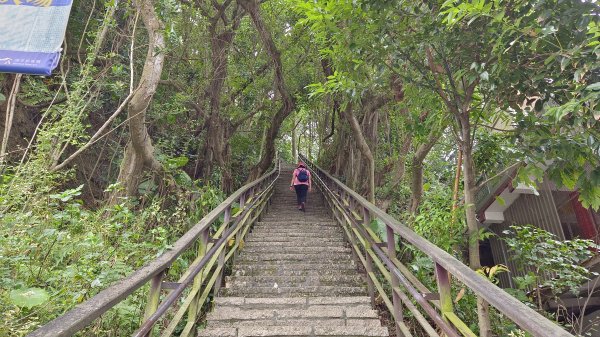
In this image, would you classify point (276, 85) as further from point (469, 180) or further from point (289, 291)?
point (469, 180)

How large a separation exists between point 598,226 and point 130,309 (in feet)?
21.9

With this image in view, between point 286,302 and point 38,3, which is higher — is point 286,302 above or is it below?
below

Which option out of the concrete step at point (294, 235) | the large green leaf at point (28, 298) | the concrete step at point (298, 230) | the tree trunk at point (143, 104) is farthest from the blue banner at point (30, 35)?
the concrete step at point (298, 230)

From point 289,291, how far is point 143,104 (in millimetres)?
2696

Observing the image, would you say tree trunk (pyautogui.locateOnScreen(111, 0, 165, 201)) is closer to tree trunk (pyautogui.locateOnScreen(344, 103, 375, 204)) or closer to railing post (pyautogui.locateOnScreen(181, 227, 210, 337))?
railing post (pyautogui.locateOnScreen(181, 227, 210, 337))

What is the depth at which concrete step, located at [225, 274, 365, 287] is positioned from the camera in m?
3.75

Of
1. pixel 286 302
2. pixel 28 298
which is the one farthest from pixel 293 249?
pixel 28 298

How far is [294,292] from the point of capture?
353 cm

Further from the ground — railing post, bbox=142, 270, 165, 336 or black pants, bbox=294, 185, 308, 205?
black pants, bbox=294, 185, 308, 205

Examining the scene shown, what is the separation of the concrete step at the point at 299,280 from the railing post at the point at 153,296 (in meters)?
1.96

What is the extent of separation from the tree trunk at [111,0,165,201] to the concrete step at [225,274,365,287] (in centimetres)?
189

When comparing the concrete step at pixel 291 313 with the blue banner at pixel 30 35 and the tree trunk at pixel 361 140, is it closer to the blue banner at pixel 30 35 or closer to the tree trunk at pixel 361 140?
the blue banner at pixel 30 35

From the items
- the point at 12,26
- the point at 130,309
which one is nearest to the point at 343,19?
the point at 12,26

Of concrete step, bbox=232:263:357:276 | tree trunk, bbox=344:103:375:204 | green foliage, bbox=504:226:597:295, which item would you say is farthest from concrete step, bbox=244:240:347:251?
green foliage, bbox=504:226:597:295
